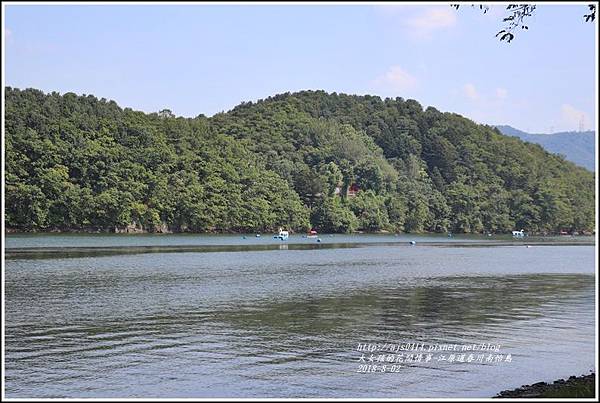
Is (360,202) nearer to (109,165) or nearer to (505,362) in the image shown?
(109,165)

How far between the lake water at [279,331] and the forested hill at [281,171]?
53957mm

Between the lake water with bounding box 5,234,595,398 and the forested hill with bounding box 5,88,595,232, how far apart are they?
177ft

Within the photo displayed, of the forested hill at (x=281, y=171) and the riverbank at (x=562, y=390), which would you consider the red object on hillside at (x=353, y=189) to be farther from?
the riverbank at (x=562, y=390)

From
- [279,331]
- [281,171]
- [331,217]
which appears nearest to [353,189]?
[331,217]

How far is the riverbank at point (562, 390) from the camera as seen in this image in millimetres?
11539

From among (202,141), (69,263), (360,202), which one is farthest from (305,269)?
(360,202)

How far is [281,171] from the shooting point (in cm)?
12950

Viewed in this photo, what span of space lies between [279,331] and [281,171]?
356 feet

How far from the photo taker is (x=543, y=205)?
5989 inches

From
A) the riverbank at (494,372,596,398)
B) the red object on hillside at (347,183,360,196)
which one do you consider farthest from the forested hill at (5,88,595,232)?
the riverbank at (494,372,596,398)

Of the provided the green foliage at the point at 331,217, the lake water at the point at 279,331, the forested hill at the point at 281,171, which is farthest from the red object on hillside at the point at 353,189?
the lake water at the point at 279,331

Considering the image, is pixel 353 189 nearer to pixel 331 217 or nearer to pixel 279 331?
pixel 331 217

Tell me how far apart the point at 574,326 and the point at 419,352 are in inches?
277

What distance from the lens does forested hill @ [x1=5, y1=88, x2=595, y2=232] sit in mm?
94125
